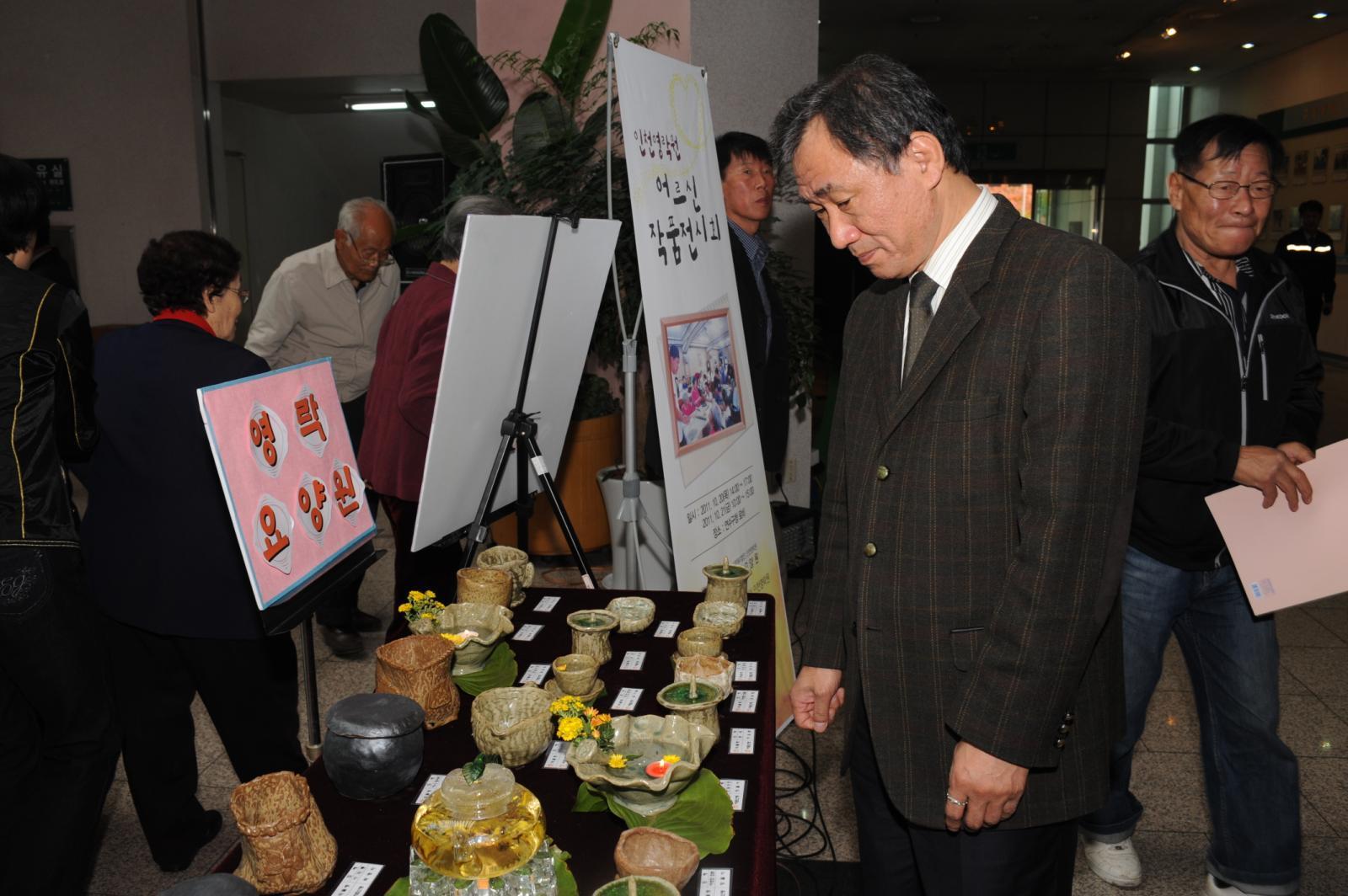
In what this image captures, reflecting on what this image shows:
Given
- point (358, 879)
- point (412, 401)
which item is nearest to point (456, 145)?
point (412, 401)

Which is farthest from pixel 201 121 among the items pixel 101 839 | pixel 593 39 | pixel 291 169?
pixel 101 839

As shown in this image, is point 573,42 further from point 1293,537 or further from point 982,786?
point 982,786

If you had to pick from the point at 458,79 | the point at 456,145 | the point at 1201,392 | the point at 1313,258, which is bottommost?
the point at 1201,392

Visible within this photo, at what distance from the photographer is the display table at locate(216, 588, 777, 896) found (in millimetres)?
1128

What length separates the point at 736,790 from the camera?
50.9 inches

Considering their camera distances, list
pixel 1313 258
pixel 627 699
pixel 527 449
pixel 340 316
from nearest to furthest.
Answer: pixel 627 699 → pixel 527 449 → pixel 340 316 → pixel 1313 258

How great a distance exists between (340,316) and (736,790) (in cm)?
294

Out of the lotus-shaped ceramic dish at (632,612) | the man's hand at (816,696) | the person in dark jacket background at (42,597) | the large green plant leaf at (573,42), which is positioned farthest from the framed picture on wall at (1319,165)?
the person in dark jacket background at (42,597)

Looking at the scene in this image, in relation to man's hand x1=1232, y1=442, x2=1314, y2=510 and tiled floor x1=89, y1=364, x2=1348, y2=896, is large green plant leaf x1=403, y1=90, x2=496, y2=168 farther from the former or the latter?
man's hand x1=1232, y1=442, x2=1314, y2=510

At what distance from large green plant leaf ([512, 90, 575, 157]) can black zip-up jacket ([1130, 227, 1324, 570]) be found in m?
3.07

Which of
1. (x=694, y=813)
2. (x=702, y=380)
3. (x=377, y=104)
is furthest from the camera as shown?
(x=377, y=104)

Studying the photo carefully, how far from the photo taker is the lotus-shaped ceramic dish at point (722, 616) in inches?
70.2

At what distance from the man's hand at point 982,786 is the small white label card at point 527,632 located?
2.80 feet

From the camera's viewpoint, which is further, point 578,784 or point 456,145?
point 456,145
